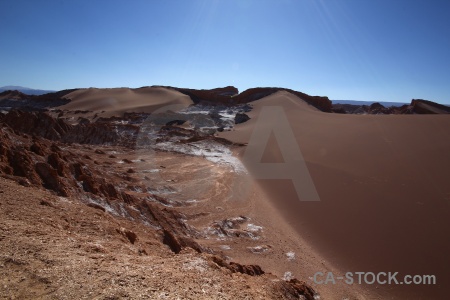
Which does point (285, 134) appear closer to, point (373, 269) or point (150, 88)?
point (373, 269)

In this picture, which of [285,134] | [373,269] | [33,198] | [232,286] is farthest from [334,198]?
[285,134]

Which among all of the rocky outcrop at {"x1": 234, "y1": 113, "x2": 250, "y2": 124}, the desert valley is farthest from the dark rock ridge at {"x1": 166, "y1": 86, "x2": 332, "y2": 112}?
the desert valley

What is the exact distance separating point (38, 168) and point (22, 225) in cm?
372

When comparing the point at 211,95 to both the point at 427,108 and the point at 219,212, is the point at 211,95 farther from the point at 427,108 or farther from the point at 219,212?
the point at 219,212

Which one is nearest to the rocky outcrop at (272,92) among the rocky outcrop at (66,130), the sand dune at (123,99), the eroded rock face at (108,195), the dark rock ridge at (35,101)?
the sand dune at (123,99)

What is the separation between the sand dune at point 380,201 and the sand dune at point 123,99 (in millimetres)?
30188

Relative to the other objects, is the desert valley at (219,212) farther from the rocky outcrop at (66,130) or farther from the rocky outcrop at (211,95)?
the rocky outcrop at (211,95)

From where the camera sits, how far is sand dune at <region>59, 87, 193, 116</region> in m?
46.2

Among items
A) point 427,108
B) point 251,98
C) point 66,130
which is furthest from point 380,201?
point 427,108

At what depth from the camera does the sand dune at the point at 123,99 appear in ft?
152

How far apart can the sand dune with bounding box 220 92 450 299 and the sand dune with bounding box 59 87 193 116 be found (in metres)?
30.2

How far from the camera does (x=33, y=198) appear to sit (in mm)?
5730

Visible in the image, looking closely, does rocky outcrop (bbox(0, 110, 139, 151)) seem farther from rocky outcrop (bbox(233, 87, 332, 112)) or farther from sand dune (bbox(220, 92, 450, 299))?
rocky outcrop (bbox(233, 87, 332, 112))

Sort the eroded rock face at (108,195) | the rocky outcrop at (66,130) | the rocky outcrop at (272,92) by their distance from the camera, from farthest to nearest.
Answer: the rocky outcrop at (272,92), the rocky outcrop at (66,130), the eroded rock face at (108,195)
